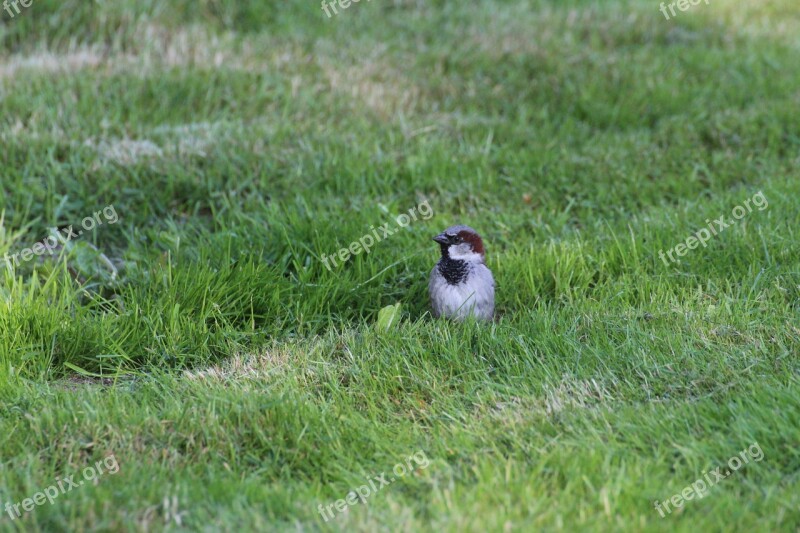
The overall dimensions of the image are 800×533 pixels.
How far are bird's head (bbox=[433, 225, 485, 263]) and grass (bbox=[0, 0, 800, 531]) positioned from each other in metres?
0.34

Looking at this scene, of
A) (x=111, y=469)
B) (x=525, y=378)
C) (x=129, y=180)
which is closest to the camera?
(x=111, y=469)

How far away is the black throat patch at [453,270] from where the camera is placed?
4.50 m

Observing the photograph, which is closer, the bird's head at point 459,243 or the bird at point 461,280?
the bird at point 461,280

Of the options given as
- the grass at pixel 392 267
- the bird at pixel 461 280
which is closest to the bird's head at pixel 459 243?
the bird at pixel 461 280

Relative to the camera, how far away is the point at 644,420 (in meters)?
3.52

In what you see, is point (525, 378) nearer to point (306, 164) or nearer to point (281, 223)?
point (281, 223)

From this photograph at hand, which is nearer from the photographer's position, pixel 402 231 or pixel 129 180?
pixel 402 231

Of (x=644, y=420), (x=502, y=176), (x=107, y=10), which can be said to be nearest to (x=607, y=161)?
(x=502, y=176)

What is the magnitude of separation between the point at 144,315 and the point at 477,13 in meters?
5.58

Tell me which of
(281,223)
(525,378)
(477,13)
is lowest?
(525,378)

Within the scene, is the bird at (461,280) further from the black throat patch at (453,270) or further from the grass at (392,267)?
the grass at (392,267)

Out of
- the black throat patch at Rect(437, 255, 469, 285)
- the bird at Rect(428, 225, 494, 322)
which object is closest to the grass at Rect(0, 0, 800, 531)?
the bird at Rect(428, 225, 494, 322)

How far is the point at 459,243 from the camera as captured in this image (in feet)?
15.3

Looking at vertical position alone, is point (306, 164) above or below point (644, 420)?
above
